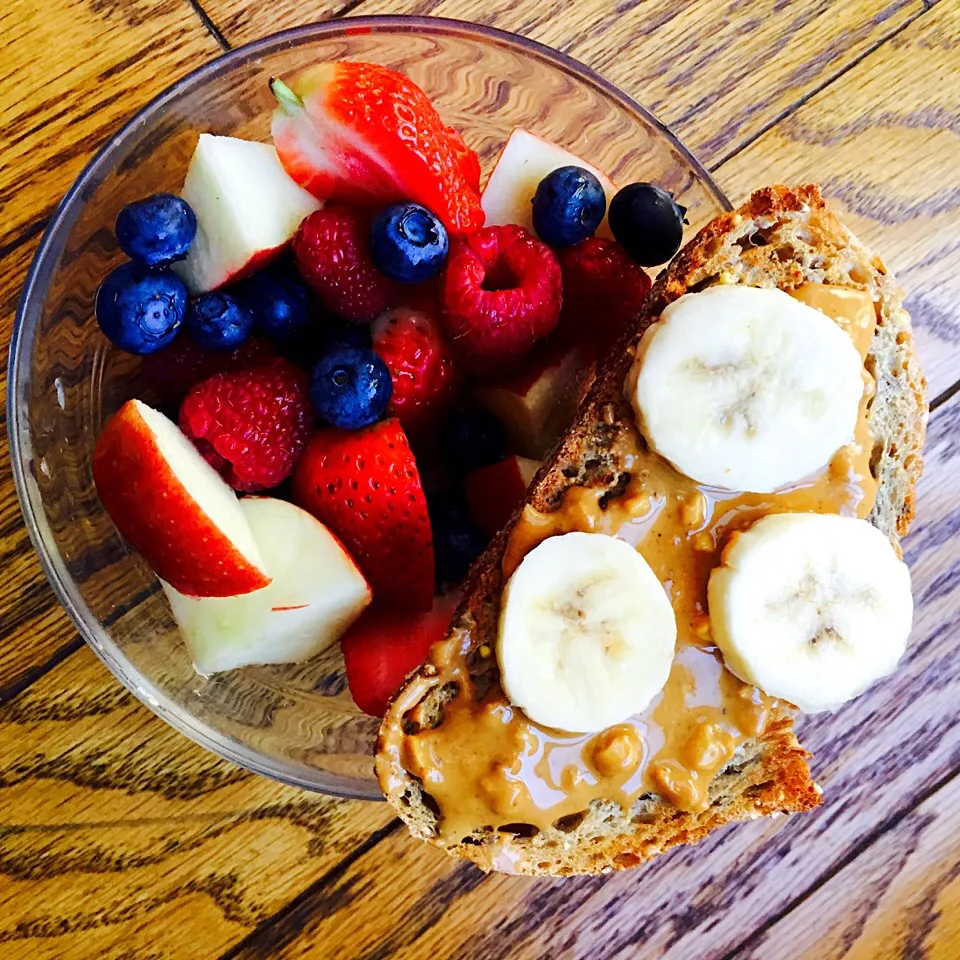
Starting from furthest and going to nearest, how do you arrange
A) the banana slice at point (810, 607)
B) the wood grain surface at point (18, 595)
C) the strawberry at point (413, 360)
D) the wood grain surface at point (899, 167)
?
the wood grain surface at point (899, 167) < the wood grain surface at point (18, 595) < the strawberry at point (413, 360) < the banana slice at point (810, 607)

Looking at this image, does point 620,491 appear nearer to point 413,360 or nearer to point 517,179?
point 413,360

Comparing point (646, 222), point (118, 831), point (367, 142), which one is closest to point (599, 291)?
point (646, 222)

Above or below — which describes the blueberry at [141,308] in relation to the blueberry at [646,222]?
above

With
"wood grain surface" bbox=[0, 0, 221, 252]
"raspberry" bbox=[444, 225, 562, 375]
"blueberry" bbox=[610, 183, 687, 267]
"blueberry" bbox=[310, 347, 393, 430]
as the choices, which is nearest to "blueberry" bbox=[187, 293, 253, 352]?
"blueberry" bbox=[310, 347, 393, 430]

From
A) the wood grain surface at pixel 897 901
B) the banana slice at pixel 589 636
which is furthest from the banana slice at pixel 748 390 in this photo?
the wood grain surface at pixel 897 901

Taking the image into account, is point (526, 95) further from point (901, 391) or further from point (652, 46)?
point (901, 391)

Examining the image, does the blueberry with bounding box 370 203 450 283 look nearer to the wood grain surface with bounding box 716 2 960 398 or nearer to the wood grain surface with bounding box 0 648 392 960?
the wood grain surface with bounding box 716 2 960 398

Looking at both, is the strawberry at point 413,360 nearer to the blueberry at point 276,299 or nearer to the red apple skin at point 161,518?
the blueberry at point 276,299
